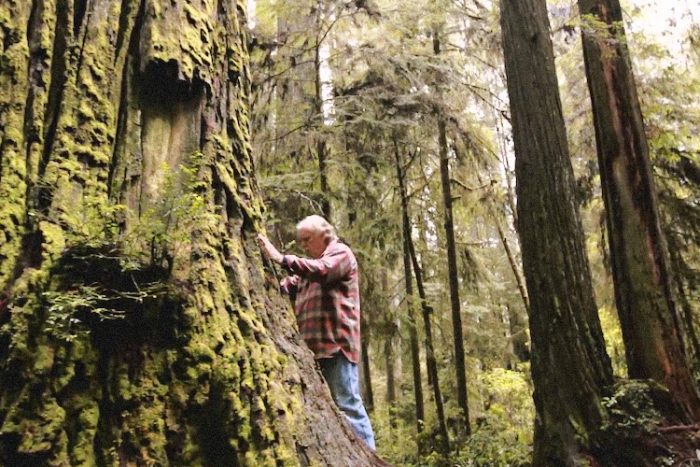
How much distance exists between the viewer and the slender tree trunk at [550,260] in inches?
208

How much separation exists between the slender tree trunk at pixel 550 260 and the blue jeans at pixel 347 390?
2266 mm

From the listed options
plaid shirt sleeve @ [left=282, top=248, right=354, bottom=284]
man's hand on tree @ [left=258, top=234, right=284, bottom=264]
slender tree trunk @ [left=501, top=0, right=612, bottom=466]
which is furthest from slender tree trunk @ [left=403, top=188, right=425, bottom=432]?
man's hand on tree @ [left=258, top=234, right=284, bottom=264]

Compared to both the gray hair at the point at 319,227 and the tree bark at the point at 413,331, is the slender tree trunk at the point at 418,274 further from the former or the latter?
the gray hair at the point at 319,227

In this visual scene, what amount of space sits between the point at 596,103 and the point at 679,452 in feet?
13.1

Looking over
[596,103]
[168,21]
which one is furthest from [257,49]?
[168,21]

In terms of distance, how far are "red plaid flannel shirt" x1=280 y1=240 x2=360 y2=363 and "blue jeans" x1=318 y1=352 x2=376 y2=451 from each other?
0.09m

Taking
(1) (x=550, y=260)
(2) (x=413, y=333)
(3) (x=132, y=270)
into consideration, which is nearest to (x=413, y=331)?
(2) (x=413, y=333)

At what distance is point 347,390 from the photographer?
160 inches

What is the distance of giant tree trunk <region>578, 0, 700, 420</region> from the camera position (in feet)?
18.6

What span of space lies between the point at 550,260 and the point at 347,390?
278 centimetres

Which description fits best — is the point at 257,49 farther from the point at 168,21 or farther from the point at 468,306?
the point at 468,306

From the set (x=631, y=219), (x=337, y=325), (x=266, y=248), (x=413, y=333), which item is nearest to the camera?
(x=266, y=248)

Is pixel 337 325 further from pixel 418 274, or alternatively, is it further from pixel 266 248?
pixel 418 274

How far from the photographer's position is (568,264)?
18.4 ft
